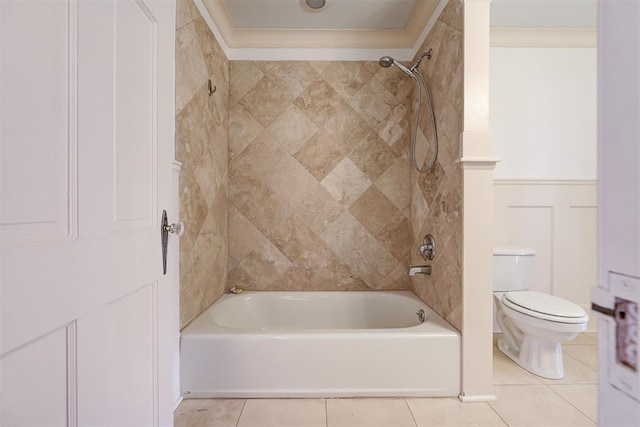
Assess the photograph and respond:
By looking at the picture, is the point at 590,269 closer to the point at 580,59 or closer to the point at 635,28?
the point at 580,59

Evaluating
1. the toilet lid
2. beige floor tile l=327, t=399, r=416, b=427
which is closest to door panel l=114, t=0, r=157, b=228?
beige floor tile l=327, t=399, r=416, b=427

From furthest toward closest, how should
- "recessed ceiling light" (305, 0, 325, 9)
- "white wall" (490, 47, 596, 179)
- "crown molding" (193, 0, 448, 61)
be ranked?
1. "white wall" (490, 47, 596, 179)
2. "crown molding" (193, 0, 448, 61)
3. "recessed ceiling light" (305, 0, 325, 9)

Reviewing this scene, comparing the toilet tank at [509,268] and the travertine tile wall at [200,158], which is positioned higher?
the travertine tile wall at [200,158]

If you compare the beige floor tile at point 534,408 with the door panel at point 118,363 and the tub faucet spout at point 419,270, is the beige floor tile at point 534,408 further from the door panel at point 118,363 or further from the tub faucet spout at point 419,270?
the door panel at point 118,363

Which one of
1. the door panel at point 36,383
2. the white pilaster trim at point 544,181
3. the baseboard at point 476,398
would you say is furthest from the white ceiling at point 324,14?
the baseboard at point 476,398

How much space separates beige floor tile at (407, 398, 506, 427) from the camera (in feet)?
4.81

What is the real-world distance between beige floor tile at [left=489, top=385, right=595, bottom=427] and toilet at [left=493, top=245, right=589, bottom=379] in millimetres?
204

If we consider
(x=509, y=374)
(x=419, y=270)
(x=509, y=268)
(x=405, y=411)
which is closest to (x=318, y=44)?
(x=419, y=270)

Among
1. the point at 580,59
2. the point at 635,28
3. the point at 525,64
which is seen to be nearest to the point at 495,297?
the point at 525,64

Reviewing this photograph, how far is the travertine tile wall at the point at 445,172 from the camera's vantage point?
1.68 meters

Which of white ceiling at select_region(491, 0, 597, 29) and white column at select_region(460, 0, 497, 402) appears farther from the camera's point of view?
white ceiling at select_region(491, 0, 597, 29)

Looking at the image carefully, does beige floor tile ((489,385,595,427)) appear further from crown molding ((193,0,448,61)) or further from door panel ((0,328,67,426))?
crown molding ((193,0,448,61))

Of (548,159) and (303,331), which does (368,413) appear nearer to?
(303,331)

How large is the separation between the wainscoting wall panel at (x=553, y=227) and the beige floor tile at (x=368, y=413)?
5.23 feet
